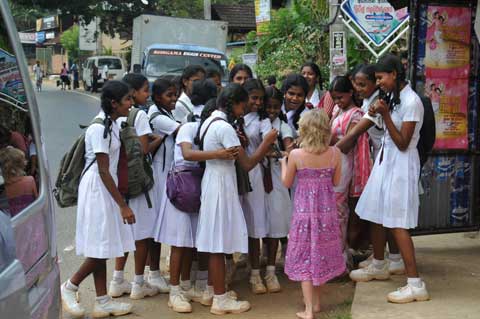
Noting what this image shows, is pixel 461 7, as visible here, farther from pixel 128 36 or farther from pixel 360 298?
pixel 128 36

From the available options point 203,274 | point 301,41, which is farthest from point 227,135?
point 301,41

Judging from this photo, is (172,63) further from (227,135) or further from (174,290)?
(227,135)

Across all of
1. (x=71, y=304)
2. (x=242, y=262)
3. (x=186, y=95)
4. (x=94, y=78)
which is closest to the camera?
(x=71, y=304)

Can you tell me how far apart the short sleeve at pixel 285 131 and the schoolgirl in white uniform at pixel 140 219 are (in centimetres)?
98

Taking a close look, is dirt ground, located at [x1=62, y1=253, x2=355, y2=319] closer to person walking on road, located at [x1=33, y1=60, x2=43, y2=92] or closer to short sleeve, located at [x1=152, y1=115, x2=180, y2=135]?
short sleeve, located at [x1=152, y1=115, x2=180, y2=135]

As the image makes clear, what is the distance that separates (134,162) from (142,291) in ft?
3.59

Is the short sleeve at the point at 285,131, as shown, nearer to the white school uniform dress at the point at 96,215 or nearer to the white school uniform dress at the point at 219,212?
the white school uniform dress at the point at 219,212

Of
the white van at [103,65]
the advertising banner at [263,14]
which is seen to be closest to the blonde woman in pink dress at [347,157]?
the advertising banner at [263,14]

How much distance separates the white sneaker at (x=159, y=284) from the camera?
17.6 ft

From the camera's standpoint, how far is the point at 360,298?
4.81 metres

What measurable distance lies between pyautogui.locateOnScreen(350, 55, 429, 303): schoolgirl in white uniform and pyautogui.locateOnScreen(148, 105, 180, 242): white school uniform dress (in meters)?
1.65

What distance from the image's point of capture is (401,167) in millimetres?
4664

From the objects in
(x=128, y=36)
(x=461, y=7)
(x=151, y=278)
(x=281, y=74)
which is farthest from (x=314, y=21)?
(x=128, y=36)

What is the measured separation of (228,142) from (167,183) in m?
0.68
